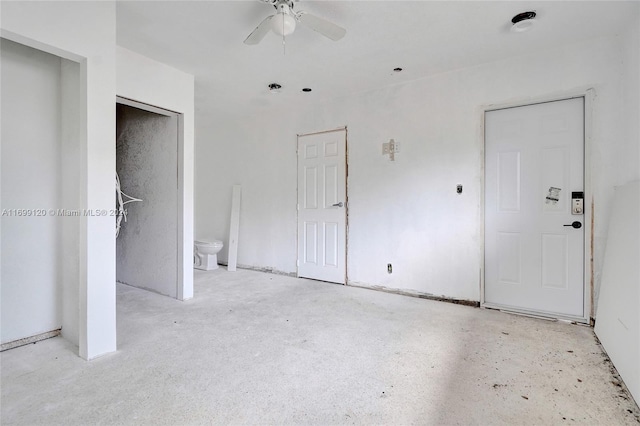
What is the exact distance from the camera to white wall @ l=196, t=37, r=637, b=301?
2.82 metres

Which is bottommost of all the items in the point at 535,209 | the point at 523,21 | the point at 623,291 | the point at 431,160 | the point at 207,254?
the point at 207,254

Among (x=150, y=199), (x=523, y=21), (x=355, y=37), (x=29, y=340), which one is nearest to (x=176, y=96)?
(x=150, y=199)

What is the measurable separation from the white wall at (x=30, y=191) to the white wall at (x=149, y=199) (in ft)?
3.65

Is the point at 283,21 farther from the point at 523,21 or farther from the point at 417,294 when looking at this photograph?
the point at 417,294

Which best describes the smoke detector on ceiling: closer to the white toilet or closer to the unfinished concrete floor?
the unfinished concrete floor

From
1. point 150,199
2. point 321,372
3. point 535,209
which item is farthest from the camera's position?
point 150,199

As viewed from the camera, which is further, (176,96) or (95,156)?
(176,96)

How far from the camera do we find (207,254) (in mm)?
5090

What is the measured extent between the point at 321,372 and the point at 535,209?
2.57m

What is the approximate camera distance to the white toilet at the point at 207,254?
16.5 ft

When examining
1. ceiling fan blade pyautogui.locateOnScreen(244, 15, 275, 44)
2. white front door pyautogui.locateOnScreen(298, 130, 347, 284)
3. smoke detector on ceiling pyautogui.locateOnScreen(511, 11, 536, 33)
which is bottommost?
white front door pyautogui.locateOnScreen(298, 130, 347, 284)

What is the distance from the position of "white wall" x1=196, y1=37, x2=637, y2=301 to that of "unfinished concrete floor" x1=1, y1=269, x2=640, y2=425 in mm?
756

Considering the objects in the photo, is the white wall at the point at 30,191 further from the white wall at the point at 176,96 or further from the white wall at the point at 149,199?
the white wall at the point at 149,199

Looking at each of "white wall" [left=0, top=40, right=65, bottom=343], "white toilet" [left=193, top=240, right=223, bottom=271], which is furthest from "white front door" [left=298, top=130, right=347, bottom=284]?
"white wall" [left=0, top=40, right=65, bottom=343]
